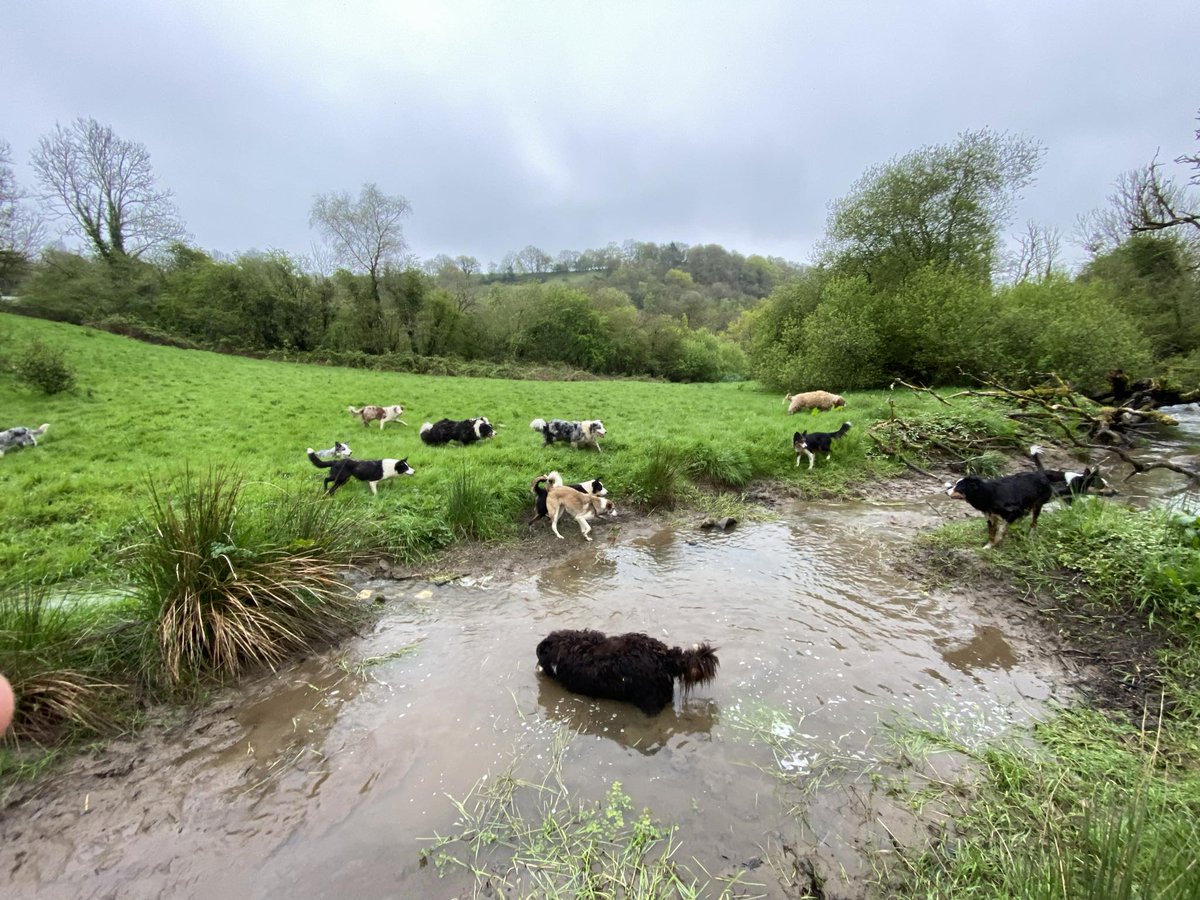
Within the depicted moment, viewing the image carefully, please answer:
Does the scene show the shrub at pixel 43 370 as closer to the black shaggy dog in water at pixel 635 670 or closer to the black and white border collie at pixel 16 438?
the black and white border collie at pixel 16 438

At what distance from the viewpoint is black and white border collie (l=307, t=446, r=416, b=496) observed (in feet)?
26.2

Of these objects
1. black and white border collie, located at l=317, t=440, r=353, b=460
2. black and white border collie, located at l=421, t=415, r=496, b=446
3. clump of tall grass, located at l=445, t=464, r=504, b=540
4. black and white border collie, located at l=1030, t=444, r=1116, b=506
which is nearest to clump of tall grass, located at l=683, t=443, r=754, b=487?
clump of tall grass, located at l=445, t=464, r=504, b=540

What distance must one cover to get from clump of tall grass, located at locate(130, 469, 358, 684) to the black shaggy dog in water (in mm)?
2580

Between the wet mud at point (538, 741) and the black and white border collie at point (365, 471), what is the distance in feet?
9.22

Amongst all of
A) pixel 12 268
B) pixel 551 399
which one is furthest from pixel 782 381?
pixel 12 268

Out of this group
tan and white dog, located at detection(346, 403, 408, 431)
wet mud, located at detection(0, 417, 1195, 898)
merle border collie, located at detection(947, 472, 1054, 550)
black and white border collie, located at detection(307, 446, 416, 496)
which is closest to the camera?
wet mud, located at detection(0, 417, 1195, 898)

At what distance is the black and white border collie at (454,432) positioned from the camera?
37.2 ft

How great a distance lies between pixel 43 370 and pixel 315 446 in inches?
387

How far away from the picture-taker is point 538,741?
3449 millimetres

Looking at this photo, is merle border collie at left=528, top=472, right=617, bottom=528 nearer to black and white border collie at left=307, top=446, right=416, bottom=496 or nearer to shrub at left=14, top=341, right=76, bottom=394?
black and white border collie at left=307, top=446, right=416, bottom=496

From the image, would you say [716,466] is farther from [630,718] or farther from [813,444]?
[630,718]

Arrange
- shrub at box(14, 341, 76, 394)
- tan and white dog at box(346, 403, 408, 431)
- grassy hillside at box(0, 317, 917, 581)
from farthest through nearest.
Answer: tan and white dog at box(346, 403, 408, 431), shrub at box(14, 341, 76, 394), grassy hillside at box(0, 317, 917, 581)

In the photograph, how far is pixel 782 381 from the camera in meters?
23.8

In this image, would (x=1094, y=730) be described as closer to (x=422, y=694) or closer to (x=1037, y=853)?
(x=1037, y=853)
